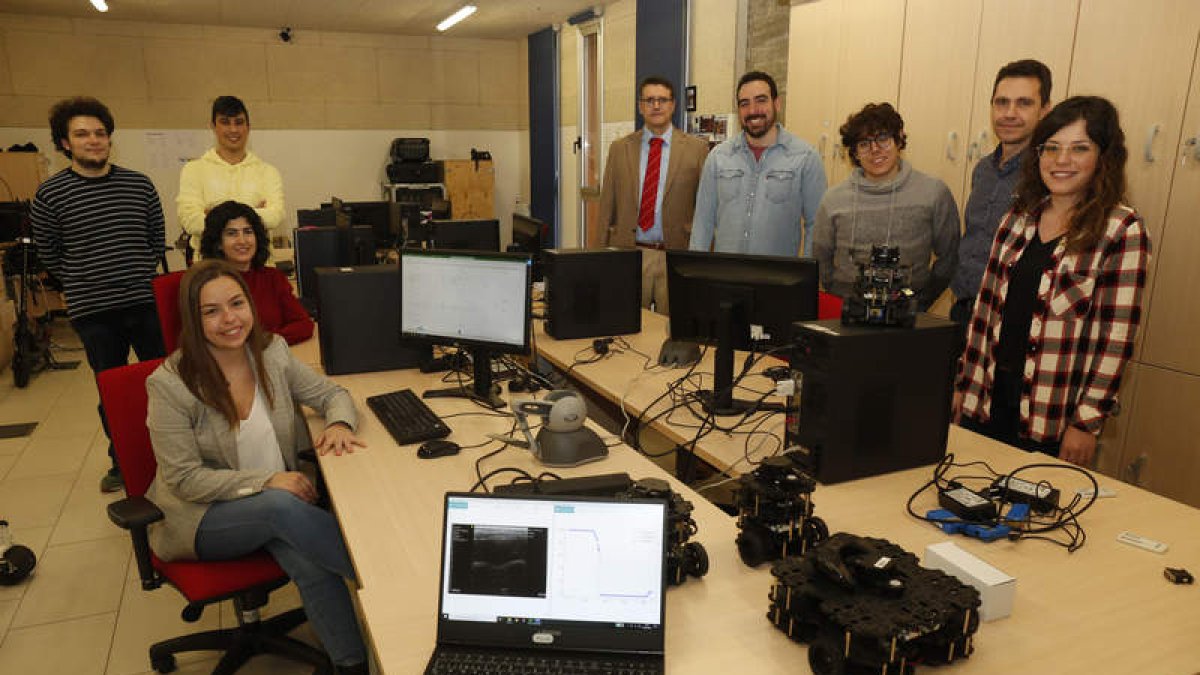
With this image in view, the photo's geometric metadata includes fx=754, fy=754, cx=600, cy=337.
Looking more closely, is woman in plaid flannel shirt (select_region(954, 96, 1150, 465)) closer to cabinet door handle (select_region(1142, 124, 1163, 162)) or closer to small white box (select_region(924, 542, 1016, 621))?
cabinet door handle (select_region(1142, 124, 1163, 162))

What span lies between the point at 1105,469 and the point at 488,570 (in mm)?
3004

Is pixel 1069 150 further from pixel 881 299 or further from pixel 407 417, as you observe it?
pixel 407 417

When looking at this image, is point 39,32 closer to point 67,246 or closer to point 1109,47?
point 67,246

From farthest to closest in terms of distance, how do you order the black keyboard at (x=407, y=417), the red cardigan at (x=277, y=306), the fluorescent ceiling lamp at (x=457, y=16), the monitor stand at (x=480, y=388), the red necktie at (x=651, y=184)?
the fluorescent ceiling lamp at (x=457, y=16), the red necktie at (x=651, y=184), the red cardigan at (x=277, y=306), the monitor stand at (x=480, y=388), the black keyboard at (x=407, y=417)

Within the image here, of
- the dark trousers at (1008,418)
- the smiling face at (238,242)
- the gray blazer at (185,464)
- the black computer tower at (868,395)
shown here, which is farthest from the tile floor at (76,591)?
the dark trousers at (1008,418)

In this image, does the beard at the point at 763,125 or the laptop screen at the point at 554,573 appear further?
the beard at the point at 763,125

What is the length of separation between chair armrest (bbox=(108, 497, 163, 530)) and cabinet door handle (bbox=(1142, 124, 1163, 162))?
11.6ft

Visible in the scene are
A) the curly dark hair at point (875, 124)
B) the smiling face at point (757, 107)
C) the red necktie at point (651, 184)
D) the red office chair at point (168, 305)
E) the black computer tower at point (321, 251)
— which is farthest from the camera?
the red necktie at point (651, 184)

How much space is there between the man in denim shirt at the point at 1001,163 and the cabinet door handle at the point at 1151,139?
362 mm

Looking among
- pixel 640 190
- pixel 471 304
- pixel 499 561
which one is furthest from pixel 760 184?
pixel 499 561

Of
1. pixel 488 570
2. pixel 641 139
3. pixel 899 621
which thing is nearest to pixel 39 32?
pixel 641 139

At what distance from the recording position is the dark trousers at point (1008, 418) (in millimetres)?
2328

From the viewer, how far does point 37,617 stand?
2.71 m

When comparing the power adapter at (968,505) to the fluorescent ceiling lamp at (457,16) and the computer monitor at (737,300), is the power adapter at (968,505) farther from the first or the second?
the fluorescent ceiling lamp at (457,16)
